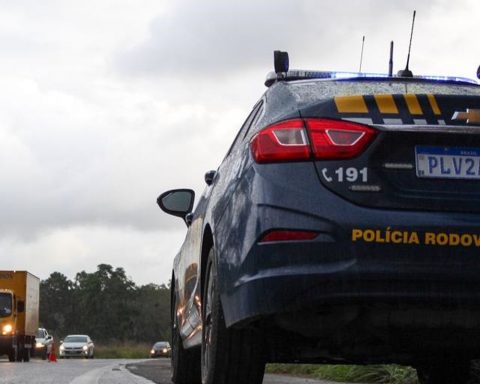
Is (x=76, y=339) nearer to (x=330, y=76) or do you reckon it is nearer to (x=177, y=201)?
(x=177, y=201)

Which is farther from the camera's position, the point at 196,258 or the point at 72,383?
the point at 72,383

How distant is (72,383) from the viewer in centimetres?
1124

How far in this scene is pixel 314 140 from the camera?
4.84 m

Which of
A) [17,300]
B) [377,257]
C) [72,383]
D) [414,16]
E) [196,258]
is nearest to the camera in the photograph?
[377,257]

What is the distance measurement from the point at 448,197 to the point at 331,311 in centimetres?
72

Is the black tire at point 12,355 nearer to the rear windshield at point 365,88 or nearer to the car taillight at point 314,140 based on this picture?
the rear windshield at point 365,88

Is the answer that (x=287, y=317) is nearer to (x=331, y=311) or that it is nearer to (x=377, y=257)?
(x=331, y=311)

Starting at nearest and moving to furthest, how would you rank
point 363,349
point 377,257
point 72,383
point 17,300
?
point 377,257 → point 363,349 → point 72,383 → point 17,300

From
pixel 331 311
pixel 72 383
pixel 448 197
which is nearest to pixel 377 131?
pixel 448 197

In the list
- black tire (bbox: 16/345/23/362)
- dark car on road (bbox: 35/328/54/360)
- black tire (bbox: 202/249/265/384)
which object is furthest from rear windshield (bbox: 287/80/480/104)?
dark car on road (bbox: 35/328/54/360)

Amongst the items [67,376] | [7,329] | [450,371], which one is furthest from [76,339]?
[450,371]

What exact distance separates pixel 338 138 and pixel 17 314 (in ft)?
98.0

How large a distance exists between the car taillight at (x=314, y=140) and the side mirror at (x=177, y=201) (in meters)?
3.62

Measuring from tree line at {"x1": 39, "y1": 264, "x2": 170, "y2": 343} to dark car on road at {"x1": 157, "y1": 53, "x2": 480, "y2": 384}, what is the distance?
110979mm
